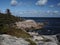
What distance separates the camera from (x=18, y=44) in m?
5.57

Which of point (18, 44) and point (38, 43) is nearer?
point (18, 44)

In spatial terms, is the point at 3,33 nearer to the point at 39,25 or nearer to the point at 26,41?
the point at 26,41

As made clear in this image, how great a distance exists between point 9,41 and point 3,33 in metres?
0.85

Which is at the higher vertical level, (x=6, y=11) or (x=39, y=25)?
(x=6, y=11)

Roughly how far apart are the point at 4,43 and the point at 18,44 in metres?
0.43

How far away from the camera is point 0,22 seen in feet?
24.5

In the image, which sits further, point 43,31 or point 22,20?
point 43,31

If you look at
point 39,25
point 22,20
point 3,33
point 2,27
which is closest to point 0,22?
point 2,27

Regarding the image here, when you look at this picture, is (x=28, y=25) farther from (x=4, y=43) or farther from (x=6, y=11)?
(x=4, y=43)

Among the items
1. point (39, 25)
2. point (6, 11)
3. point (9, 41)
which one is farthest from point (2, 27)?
point (39, 25)

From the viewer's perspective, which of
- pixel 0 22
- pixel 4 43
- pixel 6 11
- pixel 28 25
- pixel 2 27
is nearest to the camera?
pixel 4 43

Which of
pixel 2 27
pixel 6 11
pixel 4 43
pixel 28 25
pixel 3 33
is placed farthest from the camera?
pixel 28 25

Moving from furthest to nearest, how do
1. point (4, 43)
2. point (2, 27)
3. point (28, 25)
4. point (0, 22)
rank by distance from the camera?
point (28, 25), point (0, 22), point (2, 27), point (4, 43)

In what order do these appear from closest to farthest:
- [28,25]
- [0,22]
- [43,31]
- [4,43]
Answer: [4,43] < [0,22] < [28,25] < [43,31]
